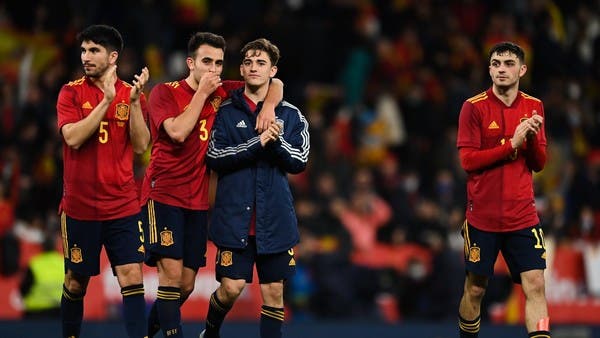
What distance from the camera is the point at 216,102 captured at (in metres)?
9.31

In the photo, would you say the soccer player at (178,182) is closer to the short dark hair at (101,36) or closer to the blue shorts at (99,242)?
the blue shorts at (99,242)

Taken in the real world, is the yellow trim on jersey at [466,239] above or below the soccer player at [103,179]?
below

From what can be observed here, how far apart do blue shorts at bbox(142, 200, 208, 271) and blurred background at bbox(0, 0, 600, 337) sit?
370 cm

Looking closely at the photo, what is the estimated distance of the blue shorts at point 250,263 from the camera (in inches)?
354

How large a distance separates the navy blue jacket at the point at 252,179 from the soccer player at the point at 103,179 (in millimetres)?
587

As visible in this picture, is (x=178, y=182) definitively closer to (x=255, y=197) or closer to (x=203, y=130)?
(x=203, y=130)

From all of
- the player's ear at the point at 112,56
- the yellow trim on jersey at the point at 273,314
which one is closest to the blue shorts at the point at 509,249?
the yellow trim on jersey at the point at 273,314

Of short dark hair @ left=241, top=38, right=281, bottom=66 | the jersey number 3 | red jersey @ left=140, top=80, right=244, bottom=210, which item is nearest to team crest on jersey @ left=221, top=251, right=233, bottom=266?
red jersey @ left=140, top=80, right=244, bottom=210

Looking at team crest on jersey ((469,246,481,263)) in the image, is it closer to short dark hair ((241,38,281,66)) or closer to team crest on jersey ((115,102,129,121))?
short dark hair ((241,38,281,66))

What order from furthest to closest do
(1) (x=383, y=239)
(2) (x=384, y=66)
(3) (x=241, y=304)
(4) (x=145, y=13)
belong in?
(2) (x=384, y=66), (4) (x=145, y=13), (1) (x=383, y=239), (3) (x=241, y=304)

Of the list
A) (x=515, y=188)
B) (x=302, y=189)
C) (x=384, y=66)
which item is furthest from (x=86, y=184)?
(x=384, y=66)

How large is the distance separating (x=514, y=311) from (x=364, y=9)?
234 inches

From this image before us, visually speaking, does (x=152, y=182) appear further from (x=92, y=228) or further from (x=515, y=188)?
(x=515, y=188)

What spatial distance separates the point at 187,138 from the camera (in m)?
9.18
